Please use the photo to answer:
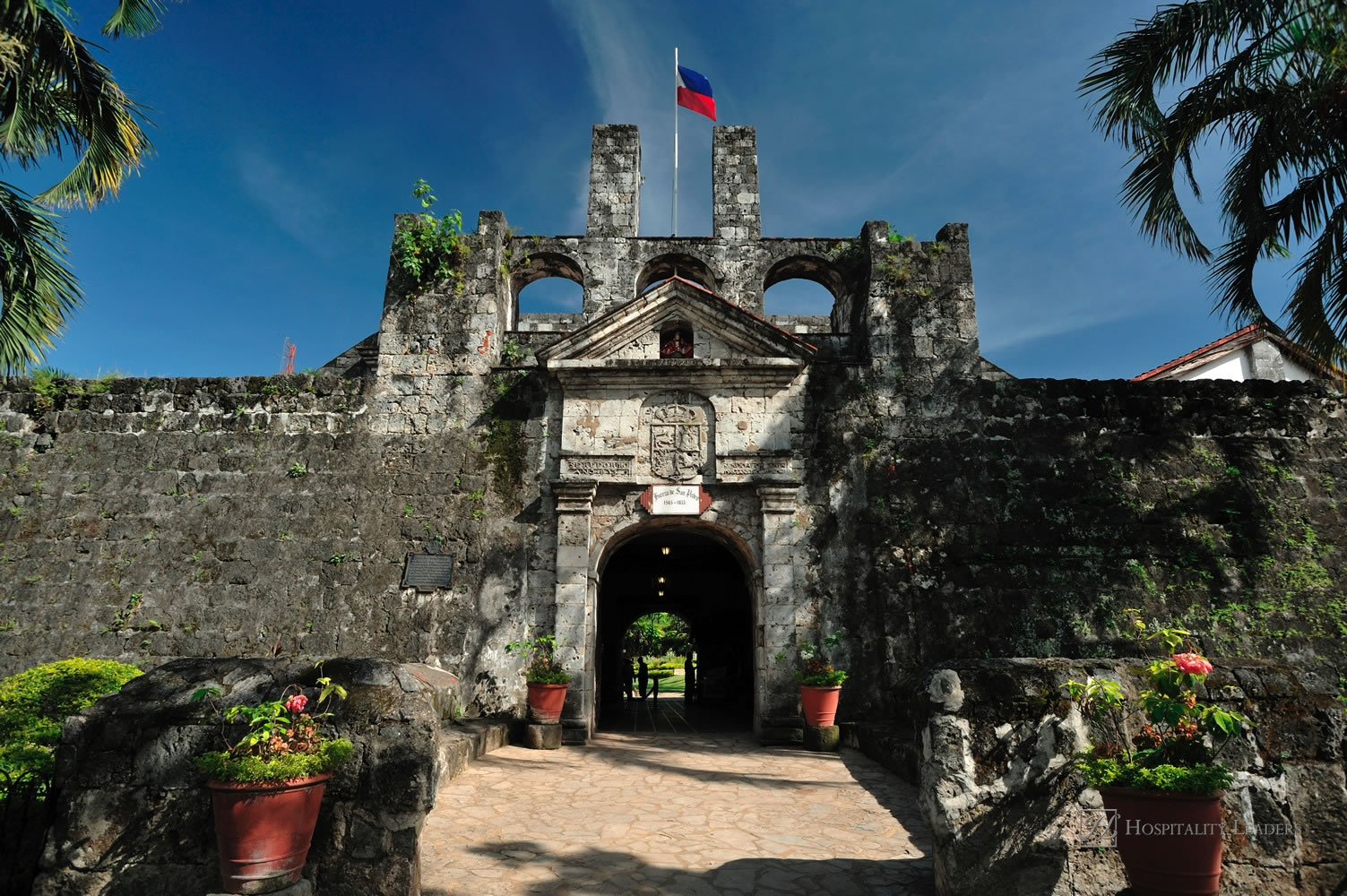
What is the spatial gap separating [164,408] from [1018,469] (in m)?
12.4

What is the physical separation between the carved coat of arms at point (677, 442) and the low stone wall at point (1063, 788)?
6379 mm

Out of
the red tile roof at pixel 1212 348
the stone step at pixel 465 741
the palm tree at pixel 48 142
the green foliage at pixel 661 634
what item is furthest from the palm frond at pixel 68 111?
the green foliage at pixel 661 634

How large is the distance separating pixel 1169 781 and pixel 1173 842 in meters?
0.25

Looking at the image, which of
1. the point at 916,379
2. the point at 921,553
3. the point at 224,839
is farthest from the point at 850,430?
the point at 224,839

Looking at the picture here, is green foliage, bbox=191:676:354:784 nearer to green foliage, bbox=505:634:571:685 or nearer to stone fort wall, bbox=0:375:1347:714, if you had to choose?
green foliage, bbox=505:634:571:685

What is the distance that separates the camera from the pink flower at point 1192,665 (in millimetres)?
3424

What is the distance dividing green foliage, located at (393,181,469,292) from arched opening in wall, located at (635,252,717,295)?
112 inches

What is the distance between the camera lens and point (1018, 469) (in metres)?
10.3

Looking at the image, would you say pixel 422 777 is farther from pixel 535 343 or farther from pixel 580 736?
pixel 535 343

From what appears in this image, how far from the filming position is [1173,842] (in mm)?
3174

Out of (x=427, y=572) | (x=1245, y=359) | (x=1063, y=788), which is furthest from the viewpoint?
(x=1245, y=359)

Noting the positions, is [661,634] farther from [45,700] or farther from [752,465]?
[45,700]

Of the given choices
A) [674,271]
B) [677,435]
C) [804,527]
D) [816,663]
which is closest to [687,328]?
[677,435]

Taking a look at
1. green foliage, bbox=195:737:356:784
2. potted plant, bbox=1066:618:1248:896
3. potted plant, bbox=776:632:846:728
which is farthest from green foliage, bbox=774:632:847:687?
green foliage, bbox=195:737:356:784
